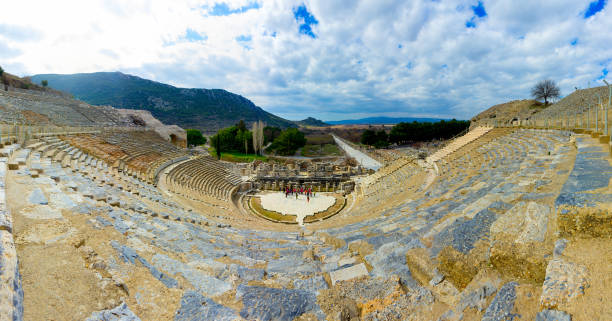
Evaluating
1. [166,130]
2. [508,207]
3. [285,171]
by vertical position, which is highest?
[166,130]

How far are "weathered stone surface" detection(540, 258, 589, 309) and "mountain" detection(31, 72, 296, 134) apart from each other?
420ft

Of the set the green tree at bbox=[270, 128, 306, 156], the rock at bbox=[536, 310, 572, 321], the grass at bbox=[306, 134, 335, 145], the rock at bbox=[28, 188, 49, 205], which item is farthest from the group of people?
the grass at bbox=[306, 134, 335, 145]

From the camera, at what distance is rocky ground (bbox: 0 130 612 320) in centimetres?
226

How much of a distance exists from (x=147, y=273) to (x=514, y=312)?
4150mm

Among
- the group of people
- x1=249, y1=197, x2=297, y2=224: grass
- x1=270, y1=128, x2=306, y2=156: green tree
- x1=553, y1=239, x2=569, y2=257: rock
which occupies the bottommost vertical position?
x1=249, y1=197, x2=297, y2=224: grass

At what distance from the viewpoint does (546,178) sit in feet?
18.7

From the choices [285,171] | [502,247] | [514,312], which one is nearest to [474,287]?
Answer: [514,312]

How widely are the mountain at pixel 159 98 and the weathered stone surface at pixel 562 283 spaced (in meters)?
128

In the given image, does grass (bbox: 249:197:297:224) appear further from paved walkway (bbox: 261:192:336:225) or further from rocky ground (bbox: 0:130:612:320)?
rocky ground (bbox: 0:130:612:320)

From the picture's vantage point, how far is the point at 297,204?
21.1 meters

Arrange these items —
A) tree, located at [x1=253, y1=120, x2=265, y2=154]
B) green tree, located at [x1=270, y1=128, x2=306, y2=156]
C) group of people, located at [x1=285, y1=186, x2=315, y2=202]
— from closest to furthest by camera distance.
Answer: group of people, located at [x1=285, y1=186, x2=315, y2=202]
tree, located at [x1=253, y1=120, x2=265, y2=154]
green tree, located at [x1=270, y1=128, x2=306, y2=156]

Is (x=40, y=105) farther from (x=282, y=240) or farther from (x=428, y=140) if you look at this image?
(x=428, y=140)

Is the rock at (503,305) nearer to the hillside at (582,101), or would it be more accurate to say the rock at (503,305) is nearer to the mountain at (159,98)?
the hillside at (582,101)

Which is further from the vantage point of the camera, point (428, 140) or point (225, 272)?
point (428, 140)
